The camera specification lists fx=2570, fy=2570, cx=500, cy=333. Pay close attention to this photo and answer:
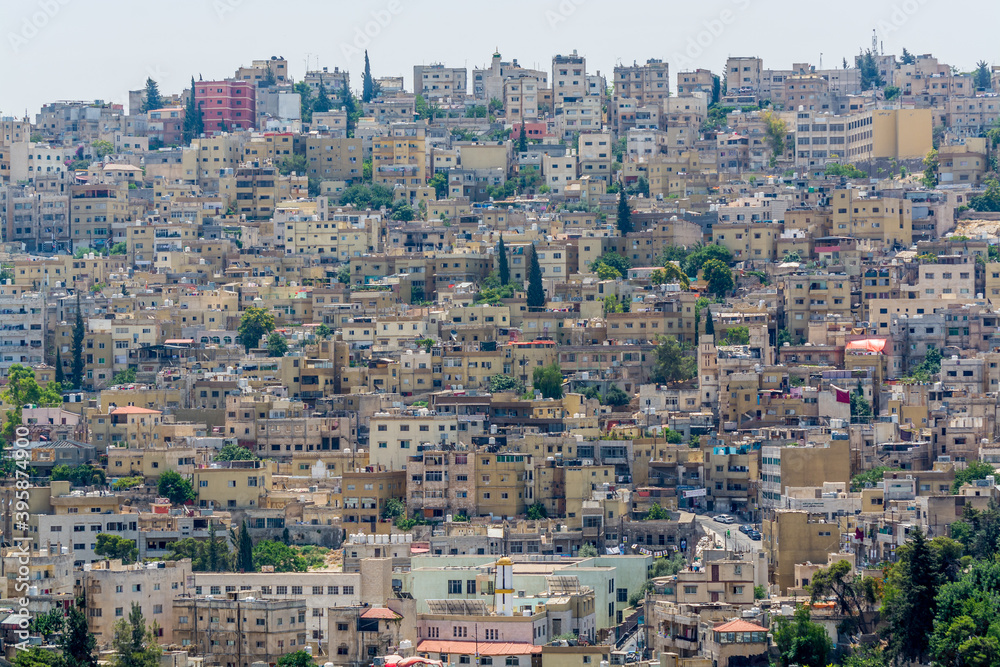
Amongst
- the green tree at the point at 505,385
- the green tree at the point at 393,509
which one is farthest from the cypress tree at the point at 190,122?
the green tree at the point at 393,509

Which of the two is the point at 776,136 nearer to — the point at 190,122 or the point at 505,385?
the point at 190,122

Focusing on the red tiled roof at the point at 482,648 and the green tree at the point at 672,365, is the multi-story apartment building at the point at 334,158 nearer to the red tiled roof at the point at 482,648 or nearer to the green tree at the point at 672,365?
the green tree at the point at 672,365

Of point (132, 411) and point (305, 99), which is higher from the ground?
point (305, 99)

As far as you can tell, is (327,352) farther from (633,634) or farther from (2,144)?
(2,144)

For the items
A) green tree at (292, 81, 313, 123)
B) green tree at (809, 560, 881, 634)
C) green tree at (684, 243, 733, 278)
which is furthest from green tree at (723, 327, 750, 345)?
green tree at (292, 81, 313, 123)

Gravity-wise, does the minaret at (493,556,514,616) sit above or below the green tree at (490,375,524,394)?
below

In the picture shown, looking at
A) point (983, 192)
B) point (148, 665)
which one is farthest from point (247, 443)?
point (983, 192)

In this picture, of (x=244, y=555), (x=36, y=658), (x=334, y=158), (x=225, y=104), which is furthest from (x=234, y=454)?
(x=225, y=104)

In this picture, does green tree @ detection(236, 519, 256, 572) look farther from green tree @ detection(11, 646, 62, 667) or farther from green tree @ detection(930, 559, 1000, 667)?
green tree @ detection(930, 559, 1000, 667)
